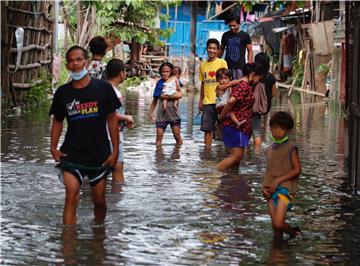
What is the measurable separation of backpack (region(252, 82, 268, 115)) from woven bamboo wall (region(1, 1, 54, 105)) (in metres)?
6.55

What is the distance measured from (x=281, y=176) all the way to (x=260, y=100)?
5.45 metres

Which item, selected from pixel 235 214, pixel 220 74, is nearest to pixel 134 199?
pixel 235 214

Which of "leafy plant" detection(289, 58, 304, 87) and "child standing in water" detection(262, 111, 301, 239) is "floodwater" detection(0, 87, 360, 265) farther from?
"leafy plant" detection(289, 58, 304, 87)

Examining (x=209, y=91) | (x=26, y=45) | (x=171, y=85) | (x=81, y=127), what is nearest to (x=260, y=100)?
(x=209, y=91)

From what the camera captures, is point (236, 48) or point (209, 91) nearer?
point (209, 91)

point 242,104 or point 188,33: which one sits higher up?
point 188,33

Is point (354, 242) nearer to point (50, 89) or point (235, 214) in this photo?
point (235, 214)

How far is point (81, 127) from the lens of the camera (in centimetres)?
737

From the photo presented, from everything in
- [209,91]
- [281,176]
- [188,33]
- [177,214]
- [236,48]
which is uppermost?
[188,33]

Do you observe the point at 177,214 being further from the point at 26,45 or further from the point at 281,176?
the point at 26,45

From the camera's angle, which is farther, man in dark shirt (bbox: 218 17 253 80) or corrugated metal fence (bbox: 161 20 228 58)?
corrugated metal fence (bbox: 161 20 228 58)

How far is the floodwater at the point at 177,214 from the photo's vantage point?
21.9 feet

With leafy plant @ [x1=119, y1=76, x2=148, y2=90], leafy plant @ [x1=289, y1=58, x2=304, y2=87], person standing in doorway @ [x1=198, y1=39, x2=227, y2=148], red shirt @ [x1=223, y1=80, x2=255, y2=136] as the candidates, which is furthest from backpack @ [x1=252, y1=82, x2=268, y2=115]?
leafy plant @ [x1=289, y1=58, x2=304, y2=87]

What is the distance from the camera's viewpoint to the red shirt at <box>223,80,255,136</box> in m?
10.9
